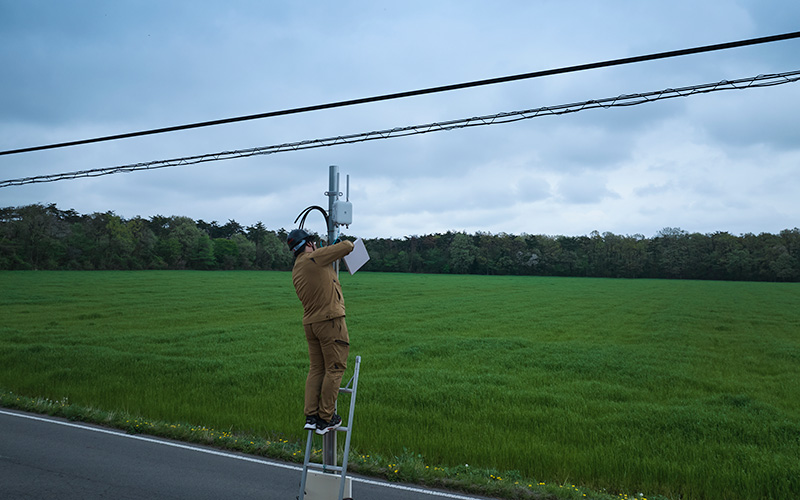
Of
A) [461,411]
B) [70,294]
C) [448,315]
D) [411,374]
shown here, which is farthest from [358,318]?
[70,294]

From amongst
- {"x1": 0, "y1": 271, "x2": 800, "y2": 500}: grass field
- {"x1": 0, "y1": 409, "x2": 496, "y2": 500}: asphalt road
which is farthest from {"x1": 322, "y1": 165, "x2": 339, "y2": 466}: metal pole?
{"x1": 0, "y1": 271, "x2": 800, "y2": 500}: grass field

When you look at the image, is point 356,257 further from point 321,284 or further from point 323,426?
Answer: point 323,426

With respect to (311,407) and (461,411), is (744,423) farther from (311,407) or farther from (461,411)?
(311,407)

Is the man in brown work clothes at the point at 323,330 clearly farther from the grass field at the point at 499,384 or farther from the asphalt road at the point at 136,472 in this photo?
the grass field at the point at 499,384

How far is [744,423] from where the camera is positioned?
29.2 feet

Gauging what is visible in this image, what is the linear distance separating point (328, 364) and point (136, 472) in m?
3.29

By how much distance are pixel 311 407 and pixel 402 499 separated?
1.70m

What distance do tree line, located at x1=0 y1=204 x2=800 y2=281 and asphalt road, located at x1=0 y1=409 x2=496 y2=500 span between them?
56.2m

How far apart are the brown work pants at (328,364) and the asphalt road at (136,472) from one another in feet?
4.90

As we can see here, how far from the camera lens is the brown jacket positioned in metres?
4.54

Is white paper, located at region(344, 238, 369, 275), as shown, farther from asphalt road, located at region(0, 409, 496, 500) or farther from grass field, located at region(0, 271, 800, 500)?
grass field, located at region(0, 271, 800, 500)

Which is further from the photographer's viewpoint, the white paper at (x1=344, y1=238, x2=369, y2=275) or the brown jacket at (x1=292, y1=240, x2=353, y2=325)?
the white paper at (x1=344, y1=238, x2=369, y2=275)

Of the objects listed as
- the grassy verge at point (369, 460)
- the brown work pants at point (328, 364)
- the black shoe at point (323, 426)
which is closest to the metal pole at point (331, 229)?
the black shoe at point (323, 426)

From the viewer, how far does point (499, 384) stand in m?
12.0
